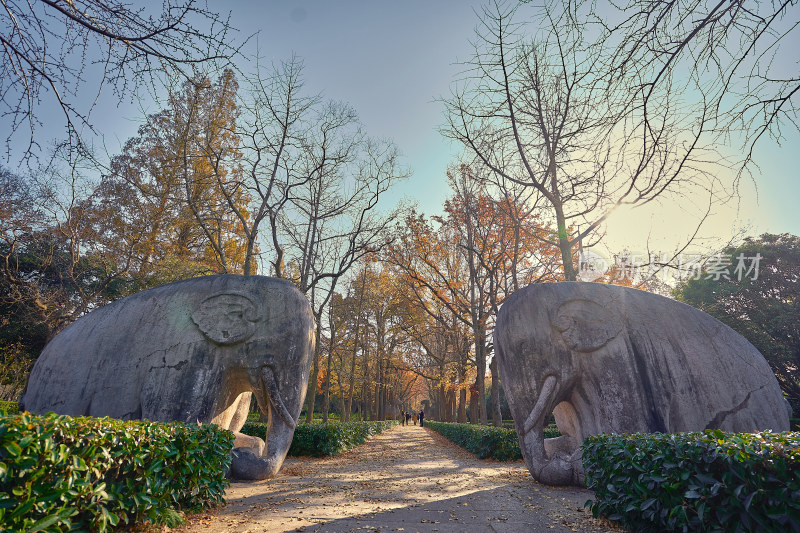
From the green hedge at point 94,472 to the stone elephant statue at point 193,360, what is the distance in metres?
1.63

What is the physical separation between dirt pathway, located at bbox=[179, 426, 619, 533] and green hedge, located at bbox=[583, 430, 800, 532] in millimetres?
737

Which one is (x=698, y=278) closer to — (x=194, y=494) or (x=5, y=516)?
(x=194, y=494)

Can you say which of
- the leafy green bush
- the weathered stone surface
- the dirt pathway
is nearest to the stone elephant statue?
the dirt pathway

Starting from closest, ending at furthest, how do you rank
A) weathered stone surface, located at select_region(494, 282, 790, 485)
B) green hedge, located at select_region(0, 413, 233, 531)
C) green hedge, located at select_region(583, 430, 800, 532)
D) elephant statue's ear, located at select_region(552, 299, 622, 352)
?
green hedge, located at select_region(0, 413, 233, 531) → green hedge, located at select_region(583, 430, 800, 532) → weathered stone surface, located at select_region(494, 282, 790, 485) → elephant statue's ear, located at select_region(552, 299, 622, 352)

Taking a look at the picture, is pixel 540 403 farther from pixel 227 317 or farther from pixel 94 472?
pixel 94 472

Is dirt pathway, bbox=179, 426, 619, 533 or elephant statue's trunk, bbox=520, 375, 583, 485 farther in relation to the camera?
elephant statue's trunk, bbox=520, 375, 583, 485

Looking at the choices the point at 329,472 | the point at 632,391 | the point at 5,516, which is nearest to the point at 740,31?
the point at 632,391

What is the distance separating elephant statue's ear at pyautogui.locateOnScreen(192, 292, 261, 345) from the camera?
595 centimetres

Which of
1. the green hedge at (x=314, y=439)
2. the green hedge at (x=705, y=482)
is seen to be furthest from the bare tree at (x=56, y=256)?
the green hedge at (x=705, y=482)

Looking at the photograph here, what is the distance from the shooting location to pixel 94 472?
8.93ft

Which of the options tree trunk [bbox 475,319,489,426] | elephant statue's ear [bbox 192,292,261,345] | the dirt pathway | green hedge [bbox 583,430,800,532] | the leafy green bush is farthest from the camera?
tree trunk [bbox 475,319,489,426]

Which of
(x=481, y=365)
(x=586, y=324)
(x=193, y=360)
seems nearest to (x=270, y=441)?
(x=193, y=360)

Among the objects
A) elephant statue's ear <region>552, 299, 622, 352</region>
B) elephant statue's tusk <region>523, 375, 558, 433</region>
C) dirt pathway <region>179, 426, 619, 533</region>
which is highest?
elephant statue's ear <region>552, 299, 622, 352</region>

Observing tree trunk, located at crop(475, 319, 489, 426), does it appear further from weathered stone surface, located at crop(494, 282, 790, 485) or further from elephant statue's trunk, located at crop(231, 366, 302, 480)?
elephant statue's trunk, located at crop(231, 366, 302, 480)
